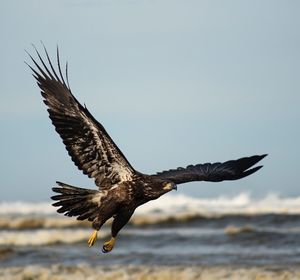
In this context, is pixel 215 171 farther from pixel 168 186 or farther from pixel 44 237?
pixel 44 237

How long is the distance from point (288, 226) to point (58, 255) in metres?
6.46

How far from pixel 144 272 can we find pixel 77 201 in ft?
28.0

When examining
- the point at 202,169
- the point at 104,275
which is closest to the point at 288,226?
the point at 104,275

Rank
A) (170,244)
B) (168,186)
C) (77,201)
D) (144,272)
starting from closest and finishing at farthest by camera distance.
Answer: (168,186)
(77,201)
(144,272)
(170,244)

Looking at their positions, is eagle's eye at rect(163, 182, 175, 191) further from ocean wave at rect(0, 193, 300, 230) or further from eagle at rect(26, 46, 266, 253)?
ocean wave at rect(0, 193, 300, 230)

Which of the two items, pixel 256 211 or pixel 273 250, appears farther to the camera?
pixel 256 211

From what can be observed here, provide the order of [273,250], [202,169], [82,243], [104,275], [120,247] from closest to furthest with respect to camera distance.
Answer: [202,169] → [104,275] → [273,250] → [120,247] → [82,243]

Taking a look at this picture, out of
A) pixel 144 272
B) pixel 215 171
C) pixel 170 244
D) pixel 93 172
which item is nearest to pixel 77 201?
pixel 93 172

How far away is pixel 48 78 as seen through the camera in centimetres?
1284

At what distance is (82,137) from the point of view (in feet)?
41.3

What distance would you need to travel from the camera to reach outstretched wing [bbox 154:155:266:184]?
46.1 feet

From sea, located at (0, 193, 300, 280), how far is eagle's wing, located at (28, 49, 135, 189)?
759 cm

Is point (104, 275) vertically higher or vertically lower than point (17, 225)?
lower

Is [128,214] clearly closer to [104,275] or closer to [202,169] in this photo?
[202,169]
